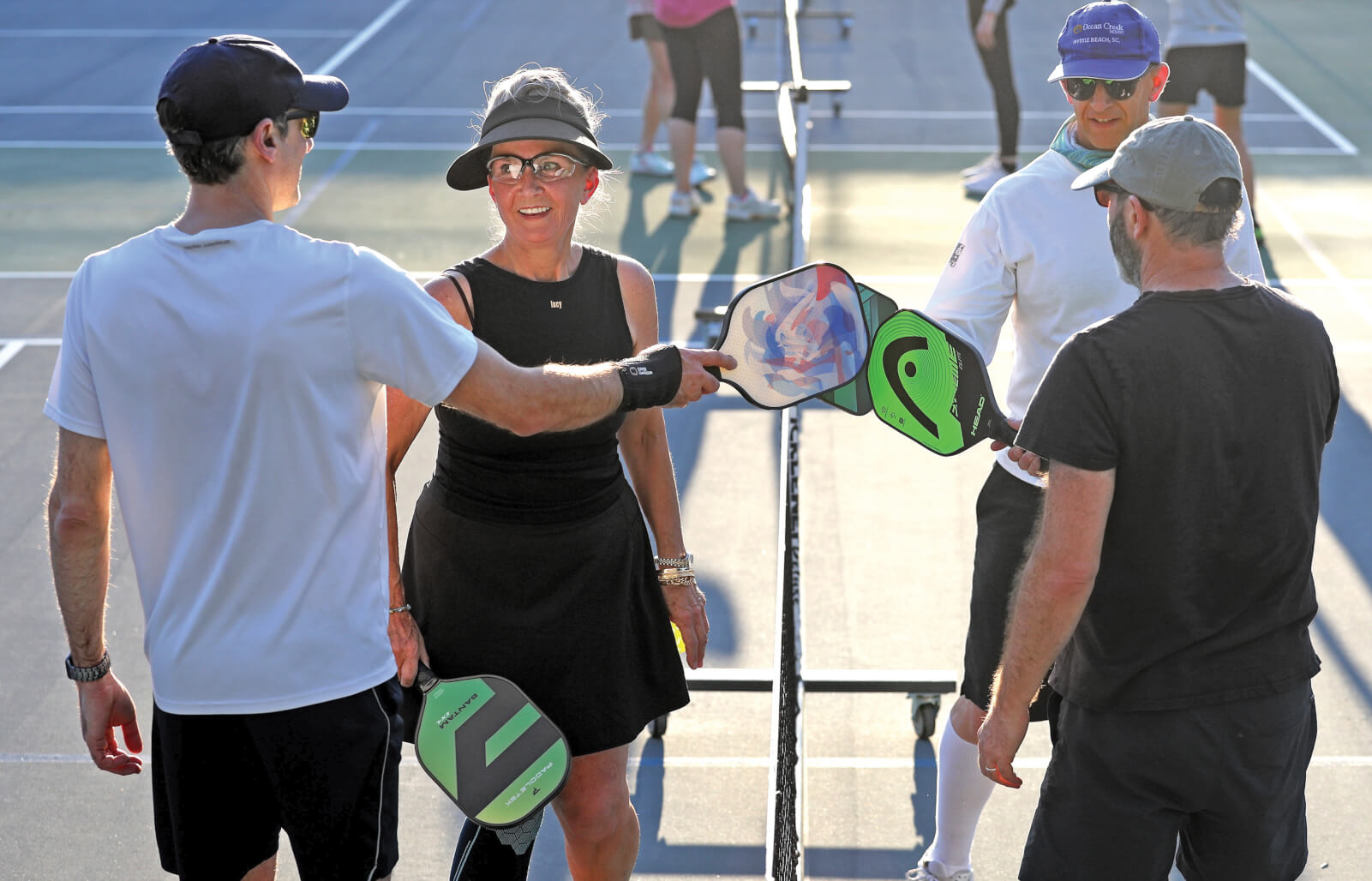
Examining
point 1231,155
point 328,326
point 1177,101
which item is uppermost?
point 1231,155

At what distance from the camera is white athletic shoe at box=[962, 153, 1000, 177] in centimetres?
1020

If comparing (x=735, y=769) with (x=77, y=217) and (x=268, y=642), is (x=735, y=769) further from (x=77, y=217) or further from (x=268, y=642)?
(x=77, y=217)

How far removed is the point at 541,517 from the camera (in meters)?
2.93

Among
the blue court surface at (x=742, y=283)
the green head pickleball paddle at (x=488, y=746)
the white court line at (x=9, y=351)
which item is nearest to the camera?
the green head pickleball paddle at (x=488, y=746)

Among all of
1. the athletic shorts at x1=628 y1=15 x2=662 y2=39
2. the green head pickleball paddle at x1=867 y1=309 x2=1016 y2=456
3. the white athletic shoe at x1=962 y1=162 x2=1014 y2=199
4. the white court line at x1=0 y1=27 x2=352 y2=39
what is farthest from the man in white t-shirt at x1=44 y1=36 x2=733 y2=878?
the white court line at x1=0 y1=27 x2=352 y2=39

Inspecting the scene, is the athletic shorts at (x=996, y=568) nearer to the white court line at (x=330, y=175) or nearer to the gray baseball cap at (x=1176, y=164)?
the gray baseball cap at (x=1176, y=164)

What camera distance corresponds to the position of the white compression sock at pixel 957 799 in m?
3.32

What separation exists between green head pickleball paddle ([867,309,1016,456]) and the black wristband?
520mm

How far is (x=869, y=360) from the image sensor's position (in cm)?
310

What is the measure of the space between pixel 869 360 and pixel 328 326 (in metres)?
1.27

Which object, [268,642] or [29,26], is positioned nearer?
[268,642]

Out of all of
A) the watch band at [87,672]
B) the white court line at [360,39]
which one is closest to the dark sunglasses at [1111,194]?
the watch band at [87,672]

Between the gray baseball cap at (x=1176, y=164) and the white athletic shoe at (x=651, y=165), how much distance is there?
8.20 meters

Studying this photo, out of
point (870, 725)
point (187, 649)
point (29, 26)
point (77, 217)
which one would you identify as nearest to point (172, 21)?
point (29, 26)
